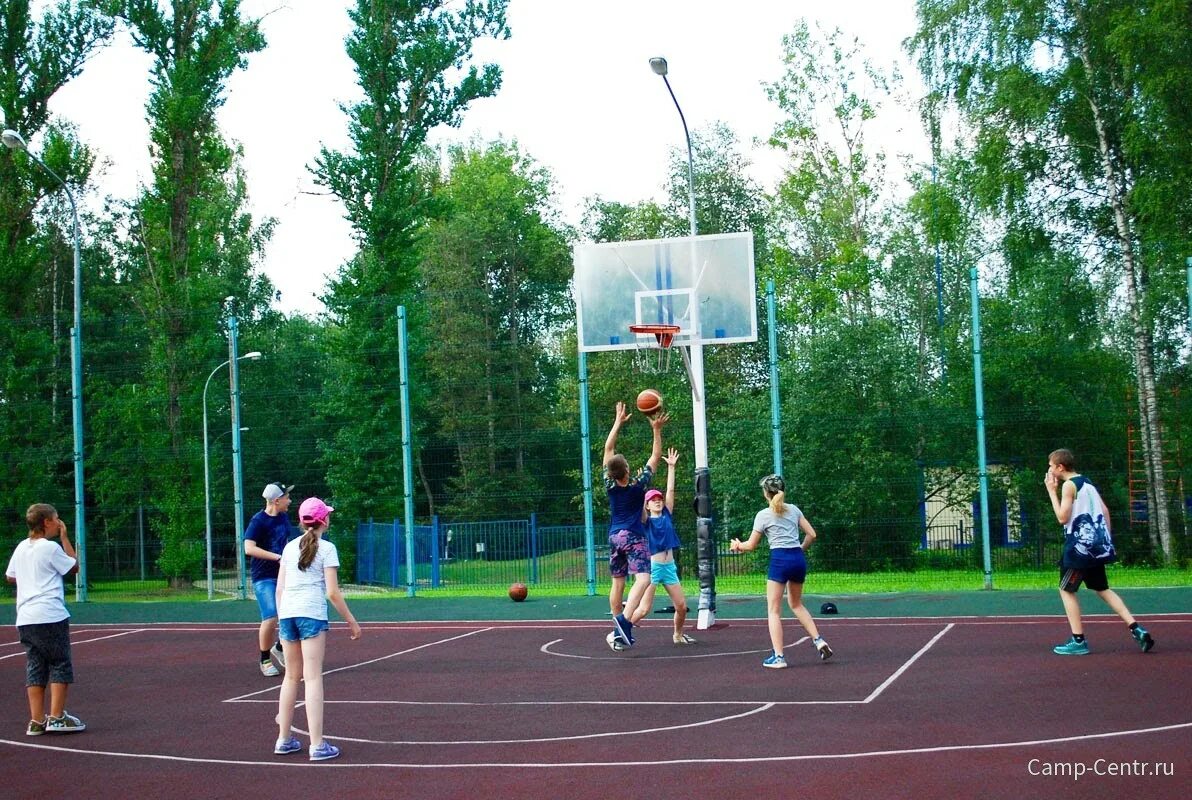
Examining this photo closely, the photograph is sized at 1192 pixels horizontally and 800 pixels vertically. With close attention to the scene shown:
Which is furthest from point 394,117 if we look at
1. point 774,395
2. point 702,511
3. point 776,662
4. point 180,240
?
point 776,662

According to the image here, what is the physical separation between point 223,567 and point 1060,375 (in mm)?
16115

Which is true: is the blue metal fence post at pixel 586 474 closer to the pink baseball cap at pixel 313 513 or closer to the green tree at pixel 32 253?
the green tree at pixel 32 253

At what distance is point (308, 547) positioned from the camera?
8.54 meters

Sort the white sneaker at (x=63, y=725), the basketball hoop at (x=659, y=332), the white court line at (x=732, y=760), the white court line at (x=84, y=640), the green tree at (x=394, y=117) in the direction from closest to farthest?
the white court line at (x=732, y=760), the white sneaker at (x=63, y=725), the white court line at (x=84, y=640), the basketball hoop at (x=659, y=332), the green tree at (x=394, y=117)

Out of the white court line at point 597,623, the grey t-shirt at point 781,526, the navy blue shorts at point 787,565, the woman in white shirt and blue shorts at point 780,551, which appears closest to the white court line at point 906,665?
the white court line at point 597,623

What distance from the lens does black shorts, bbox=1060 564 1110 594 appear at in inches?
482

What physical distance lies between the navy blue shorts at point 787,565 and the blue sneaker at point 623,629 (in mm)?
2425

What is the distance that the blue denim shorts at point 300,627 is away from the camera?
8.45 m

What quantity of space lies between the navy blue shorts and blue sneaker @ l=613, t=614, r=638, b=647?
243 centimetres

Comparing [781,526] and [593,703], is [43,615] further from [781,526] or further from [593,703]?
→ [781,526]

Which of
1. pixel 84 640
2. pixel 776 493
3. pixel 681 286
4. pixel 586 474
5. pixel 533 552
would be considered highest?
pixel 681 286

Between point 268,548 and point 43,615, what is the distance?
2923mm

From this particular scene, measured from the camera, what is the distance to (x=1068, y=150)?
29.4 m

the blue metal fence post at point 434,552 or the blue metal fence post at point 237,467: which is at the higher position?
the blue metal fence post at point 237,467
